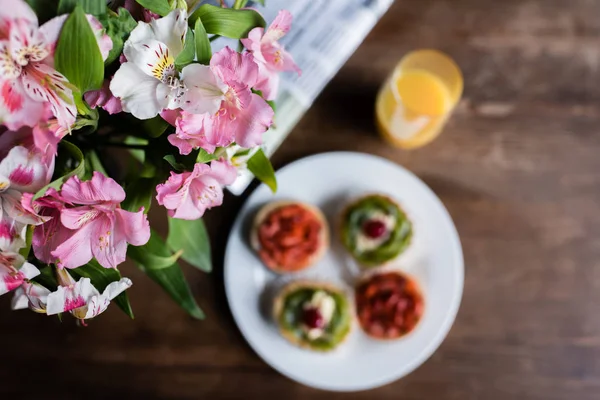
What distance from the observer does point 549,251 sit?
1.01 m

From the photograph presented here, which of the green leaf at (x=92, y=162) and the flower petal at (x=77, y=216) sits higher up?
the flower petal at (x=77, y=216)

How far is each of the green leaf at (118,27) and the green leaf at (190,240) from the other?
0.32 meters

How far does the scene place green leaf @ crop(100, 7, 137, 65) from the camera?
416mm

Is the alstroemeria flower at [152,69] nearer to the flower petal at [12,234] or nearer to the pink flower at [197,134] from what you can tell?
the pink flower at [197,134]

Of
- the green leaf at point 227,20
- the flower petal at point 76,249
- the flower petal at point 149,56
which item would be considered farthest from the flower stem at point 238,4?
the flower petal at point 76,249

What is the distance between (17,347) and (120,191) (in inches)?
26.2

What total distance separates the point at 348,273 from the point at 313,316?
0.11m

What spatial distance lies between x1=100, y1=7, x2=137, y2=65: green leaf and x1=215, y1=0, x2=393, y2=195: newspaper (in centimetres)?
48

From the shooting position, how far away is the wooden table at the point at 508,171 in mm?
996

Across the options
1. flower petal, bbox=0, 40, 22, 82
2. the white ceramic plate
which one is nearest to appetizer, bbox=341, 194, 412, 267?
the white ceramic plate

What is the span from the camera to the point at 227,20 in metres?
0.48

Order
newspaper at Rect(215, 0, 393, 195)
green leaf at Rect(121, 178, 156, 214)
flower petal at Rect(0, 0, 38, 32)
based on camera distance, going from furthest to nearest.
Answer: newspaper at Rect(215, 0, 393, 195)
green leaf at Rect(121, 178, 156, 214)
flower petal at Rect(0, 0, 38, 32)

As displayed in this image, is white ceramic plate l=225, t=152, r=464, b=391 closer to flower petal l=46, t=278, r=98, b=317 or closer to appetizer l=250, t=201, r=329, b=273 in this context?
appetizer l=250, t=201, r=329, b=273

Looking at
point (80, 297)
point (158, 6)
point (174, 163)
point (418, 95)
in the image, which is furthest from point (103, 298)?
point (418, 95)
